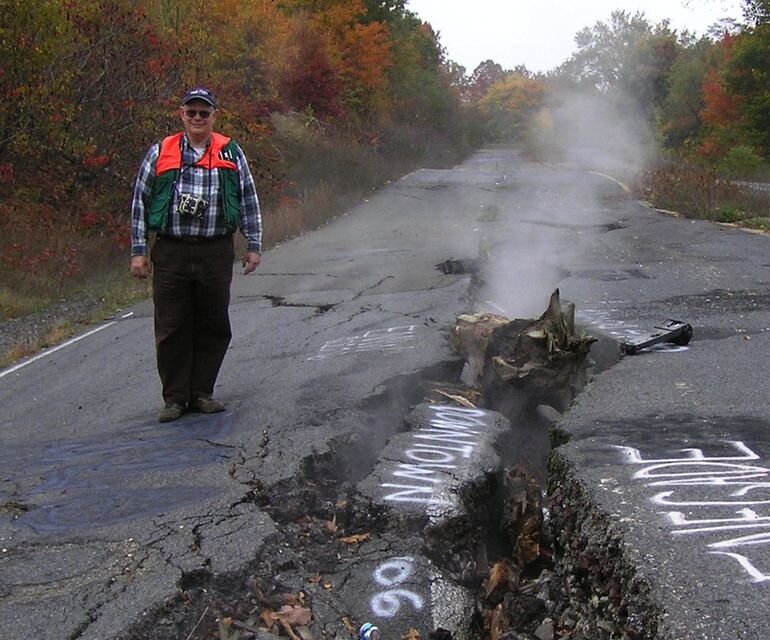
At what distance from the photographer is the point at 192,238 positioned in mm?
5438

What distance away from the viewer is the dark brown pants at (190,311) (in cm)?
545

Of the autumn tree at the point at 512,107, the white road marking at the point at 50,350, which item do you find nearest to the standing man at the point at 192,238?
the white road marking at the point at 50,350

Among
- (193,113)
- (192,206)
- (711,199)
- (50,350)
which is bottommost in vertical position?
(50,350)

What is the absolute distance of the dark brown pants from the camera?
5453 millimetres

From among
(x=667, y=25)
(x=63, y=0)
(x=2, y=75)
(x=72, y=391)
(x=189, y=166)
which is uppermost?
(x=667, y=25)

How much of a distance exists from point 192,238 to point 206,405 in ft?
3.45

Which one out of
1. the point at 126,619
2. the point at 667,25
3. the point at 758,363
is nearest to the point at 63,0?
the point at 758,363

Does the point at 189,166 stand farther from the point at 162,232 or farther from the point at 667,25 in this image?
the point at 667,25

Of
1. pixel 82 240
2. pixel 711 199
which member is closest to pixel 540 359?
pixel 82 240

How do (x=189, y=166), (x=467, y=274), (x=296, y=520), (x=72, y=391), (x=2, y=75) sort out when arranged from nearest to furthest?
(x=296, y=520), (x=189, y=166), (x=72, y=391), (x=467, y=274), (x=2, y=75)

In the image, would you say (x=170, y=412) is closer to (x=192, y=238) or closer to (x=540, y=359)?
(x=192, y=238)

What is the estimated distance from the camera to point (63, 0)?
45.2 ft

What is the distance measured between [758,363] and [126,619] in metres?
4.73

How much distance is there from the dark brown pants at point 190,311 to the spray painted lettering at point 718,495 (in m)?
2.57
